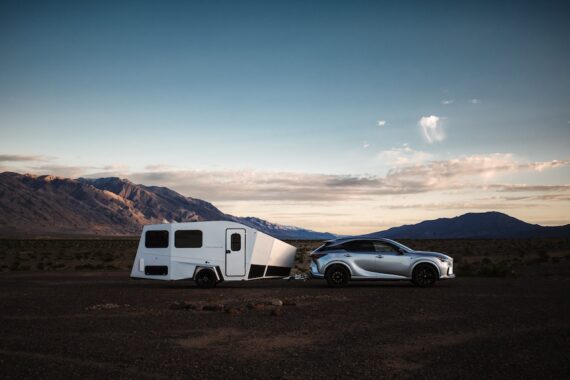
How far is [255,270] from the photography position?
64.8ft

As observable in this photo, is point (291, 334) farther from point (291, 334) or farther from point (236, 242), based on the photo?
point (236, 242)

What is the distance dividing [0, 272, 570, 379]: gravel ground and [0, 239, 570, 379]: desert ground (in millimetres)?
22

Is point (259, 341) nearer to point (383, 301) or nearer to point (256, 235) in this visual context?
point (383, 301)

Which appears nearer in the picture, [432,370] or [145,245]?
[432,370]

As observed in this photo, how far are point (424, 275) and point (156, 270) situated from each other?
30.8ft

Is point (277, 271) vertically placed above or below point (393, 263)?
below

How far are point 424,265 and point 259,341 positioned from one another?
10.3m

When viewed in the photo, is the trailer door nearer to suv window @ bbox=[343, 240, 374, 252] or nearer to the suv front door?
suv window @ bbox=[343, 240, 374, 252]

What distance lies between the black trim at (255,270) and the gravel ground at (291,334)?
154 cm

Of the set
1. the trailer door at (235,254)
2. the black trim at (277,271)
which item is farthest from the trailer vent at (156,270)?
the black trim at (277,271)

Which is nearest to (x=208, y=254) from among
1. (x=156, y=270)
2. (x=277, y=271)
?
(x=156, y=270)

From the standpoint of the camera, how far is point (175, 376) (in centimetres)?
766

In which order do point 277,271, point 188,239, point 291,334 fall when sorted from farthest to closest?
point 277,271 < point 188,239 < point 291,334

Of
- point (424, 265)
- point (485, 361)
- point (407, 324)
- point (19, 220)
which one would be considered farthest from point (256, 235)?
point (19, 220)
